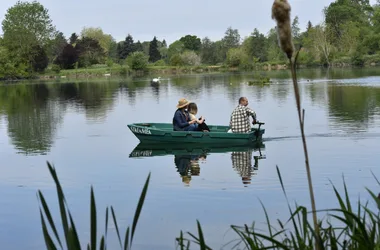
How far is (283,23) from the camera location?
1.94 m

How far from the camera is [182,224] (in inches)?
309

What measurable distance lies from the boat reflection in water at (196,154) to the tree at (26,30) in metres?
76.6

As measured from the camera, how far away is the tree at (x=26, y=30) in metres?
89.4

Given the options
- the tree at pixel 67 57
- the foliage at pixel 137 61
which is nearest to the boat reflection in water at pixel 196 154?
the foliage at pixel 137 61

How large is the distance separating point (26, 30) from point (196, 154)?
274ft

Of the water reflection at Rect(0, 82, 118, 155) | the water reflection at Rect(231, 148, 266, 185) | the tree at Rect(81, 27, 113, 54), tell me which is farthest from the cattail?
the tree at Rect(81, 27, 113, 54)

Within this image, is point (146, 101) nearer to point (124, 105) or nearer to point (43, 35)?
point (124, 105)

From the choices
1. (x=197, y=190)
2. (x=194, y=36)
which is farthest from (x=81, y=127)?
(x=194, y=36)

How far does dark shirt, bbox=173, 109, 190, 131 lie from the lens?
14.9 m

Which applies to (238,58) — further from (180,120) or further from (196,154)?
(196,154)

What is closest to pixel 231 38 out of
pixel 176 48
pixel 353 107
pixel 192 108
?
pixel 176 48

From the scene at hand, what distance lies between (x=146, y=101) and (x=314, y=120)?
14.3 meters

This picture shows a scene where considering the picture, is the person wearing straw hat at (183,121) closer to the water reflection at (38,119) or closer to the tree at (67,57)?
the water reflection at (38,119)

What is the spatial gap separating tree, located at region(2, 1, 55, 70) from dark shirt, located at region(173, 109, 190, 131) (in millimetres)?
76591
